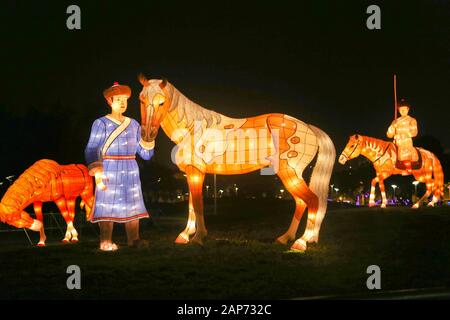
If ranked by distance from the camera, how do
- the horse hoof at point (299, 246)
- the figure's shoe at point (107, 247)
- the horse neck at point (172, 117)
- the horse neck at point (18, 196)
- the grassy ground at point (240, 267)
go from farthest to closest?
1. the horse neck at point (18, 196)
2. the horse neck at point (172, 117)
3. the figure's shoe at point (107, 247)
4. the horse hoof at point (299, 246)
5. the grassy ground at point (240, 267)

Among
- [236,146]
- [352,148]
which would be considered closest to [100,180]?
[236,146]

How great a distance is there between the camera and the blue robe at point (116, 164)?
10711 millimetres

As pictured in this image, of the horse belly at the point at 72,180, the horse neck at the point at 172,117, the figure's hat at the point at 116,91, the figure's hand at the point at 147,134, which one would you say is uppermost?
the figure's hat at the point at 116,91

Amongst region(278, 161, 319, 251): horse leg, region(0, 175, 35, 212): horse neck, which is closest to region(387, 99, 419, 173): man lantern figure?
region(278, 161, 319, 251): horse leg

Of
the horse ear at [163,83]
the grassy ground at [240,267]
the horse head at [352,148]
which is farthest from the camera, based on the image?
the horse head at [352,148]

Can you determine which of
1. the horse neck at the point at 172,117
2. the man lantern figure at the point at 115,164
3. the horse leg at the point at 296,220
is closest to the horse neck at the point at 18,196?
the man lantern figure at the point at 115,164

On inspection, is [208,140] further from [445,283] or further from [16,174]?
[16,174]

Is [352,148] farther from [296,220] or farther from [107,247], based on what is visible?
[107,247]

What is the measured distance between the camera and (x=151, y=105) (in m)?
10.7

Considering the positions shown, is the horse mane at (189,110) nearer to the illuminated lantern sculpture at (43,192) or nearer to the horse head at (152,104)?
the horse head at (152,104)

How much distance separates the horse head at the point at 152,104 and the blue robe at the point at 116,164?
1.12ft

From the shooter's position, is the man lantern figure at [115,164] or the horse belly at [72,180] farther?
the horse belly at [72,180]
